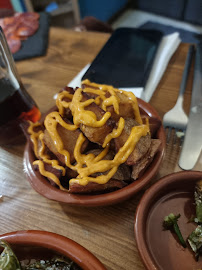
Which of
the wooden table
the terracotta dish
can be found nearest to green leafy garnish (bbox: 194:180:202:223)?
the terracotta dish

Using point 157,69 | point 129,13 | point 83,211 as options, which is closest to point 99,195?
point 83,211

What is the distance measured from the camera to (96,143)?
25.8 inches

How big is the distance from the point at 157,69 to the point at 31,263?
92cm

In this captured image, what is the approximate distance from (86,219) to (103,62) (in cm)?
72

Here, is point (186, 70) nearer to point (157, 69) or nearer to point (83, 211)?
point (157, 69)

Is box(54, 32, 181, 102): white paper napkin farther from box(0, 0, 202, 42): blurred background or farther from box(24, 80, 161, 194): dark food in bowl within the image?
box(0, 0, 202, 42): blurred background

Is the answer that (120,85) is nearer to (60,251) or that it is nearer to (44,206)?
(44,206)

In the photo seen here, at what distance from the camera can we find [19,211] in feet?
2.33

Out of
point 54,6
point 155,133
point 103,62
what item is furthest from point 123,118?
point 54,6

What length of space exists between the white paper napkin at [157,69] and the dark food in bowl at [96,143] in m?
0.29

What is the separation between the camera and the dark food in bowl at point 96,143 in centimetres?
59

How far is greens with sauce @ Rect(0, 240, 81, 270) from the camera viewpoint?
1.51 feet

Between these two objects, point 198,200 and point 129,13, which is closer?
point 198,200

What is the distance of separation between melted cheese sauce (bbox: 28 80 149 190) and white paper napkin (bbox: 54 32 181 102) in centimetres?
30
